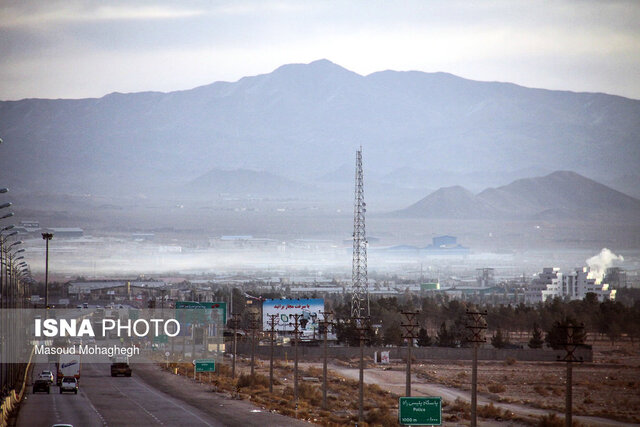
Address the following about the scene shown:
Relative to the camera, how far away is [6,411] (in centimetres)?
5400

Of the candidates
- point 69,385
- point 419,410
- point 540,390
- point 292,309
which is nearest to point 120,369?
point 69,385

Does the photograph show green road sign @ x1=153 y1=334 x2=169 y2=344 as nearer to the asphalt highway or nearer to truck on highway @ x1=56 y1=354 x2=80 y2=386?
the asphalt highway

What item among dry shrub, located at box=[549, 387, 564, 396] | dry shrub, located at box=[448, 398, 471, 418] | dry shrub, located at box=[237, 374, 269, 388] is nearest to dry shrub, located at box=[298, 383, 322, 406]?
dry shrub, located at box=[237, 374, 269, 388]

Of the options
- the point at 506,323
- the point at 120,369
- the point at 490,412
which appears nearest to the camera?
the point at 490,412

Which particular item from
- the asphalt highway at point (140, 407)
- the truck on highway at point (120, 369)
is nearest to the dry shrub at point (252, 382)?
the asphalt highway at point (140, 407)

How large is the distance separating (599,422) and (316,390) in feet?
73.0

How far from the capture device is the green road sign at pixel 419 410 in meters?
48.9

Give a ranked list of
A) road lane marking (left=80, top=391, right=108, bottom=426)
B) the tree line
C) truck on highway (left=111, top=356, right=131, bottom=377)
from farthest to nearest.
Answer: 1. the tree line
2. truck on highway (left=111, top=356, right=131, bottom=377)
3. road lane marking (left=80, top=391, right=108, bottom=426)

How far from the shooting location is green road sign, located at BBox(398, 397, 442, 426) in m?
48.9

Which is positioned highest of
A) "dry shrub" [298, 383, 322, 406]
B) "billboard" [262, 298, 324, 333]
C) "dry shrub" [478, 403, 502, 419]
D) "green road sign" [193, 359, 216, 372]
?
"billboard" [262, 298, 324, 333]

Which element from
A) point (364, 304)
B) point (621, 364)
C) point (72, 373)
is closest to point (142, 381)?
point (72, 373)

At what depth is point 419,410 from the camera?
161 feet

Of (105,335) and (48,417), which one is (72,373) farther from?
(105,335)

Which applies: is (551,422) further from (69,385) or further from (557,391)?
(69,385)
